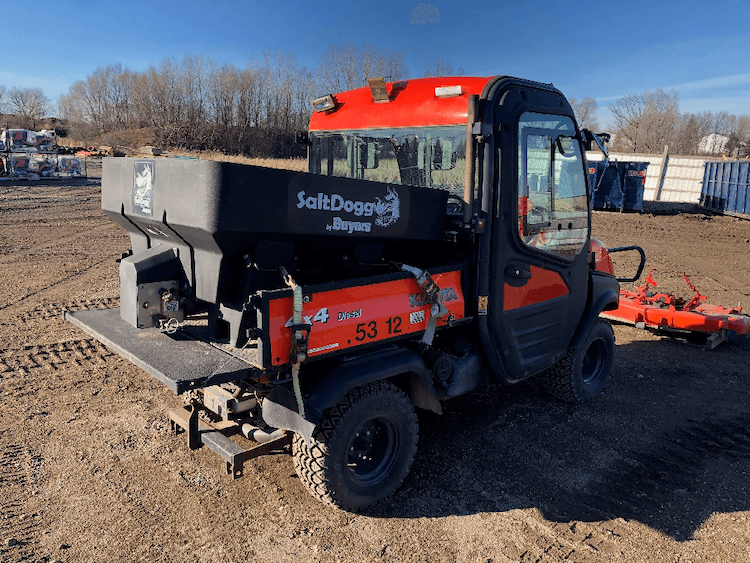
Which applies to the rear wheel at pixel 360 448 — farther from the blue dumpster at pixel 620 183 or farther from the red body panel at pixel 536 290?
the blue dumpster at pixel 620 183

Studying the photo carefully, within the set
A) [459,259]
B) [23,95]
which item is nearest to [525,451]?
[459,259]

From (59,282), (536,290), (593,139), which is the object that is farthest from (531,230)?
(59,282)

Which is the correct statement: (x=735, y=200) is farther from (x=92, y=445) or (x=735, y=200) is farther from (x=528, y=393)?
(x=92, y=445)

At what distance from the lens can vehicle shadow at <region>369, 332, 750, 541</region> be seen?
11.7 ft

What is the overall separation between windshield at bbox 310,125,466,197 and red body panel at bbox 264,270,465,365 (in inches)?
30.9

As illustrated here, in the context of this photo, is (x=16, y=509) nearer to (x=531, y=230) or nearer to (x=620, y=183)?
(x=531, y=230)

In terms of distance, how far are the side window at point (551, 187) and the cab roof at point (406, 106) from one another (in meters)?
0.44

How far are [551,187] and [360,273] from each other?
165 centimetres

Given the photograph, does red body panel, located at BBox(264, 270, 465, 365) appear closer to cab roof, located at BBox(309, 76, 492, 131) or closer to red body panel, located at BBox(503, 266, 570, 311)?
red body panel, located at BBox(503, 266, 570, 311)

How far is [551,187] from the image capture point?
4.18 metres

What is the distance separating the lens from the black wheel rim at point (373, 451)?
352 centimetres

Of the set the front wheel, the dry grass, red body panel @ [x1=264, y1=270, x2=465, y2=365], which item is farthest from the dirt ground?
the dry grass

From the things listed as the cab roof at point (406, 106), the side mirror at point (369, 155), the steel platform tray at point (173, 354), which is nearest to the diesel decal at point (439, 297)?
the steel platform tray at point (173, 354)

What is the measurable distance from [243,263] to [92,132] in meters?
62.4
